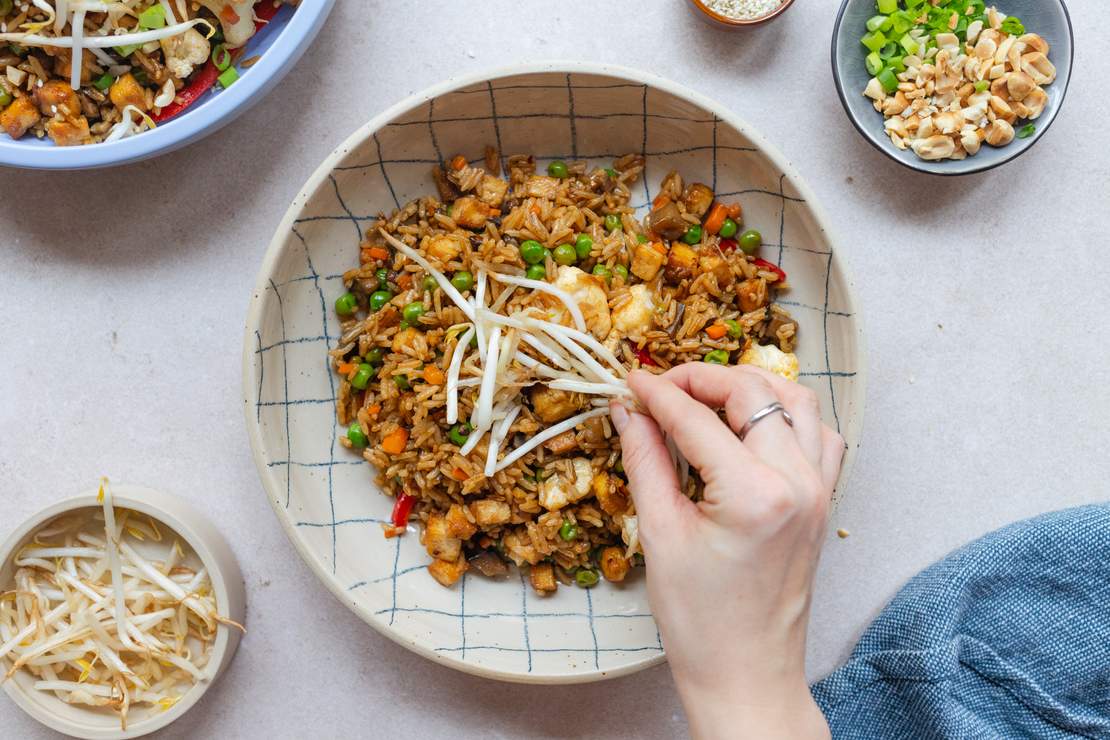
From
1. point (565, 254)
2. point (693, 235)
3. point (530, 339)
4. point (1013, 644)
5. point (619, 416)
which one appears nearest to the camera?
point (619, 416)

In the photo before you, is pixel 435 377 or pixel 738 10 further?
pixel 738 10

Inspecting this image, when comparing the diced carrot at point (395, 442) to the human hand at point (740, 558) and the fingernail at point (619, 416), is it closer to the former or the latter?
the fingernail at point (619, 416)

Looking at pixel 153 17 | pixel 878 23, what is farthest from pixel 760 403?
pixel 153 17

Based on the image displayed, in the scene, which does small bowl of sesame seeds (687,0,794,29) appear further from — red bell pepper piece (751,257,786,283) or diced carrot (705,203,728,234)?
red bell pepper piece (751,257,786,283)

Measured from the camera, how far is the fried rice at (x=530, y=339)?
8.24 feet

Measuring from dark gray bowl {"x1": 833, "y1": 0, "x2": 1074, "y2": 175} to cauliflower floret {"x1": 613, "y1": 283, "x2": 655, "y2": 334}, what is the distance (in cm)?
90

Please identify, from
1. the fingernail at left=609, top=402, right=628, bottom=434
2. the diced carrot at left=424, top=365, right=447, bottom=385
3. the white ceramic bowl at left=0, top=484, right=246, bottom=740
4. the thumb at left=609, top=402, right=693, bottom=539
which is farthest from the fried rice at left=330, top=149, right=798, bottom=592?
the white ceramic bowl at left=0, top=484, right=246, bottom=740

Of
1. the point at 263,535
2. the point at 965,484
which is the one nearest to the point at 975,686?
the point at 965,484

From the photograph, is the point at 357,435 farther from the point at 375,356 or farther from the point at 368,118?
the point at 368,118

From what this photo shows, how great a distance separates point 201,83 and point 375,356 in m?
0.99

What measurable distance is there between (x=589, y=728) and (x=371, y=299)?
1.63 metres

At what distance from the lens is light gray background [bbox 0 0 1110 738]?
2850 mm

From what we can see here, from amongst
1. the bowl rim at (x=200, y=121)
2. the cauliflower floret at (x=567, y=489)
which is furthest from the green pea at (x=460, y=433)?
the bowl rim at (x=200, y=121)

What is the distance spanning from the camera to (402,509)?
2711 mm
